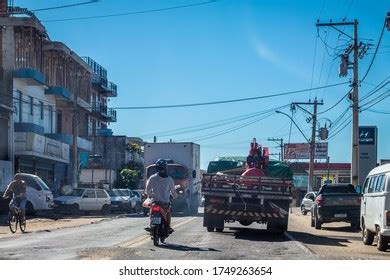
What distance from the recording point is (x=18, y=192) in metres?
18.9

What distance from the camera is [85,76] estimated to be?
11.1 meters

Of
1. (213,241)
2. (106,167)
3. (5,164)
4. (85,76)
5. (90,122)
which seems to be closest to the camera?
(85,76)

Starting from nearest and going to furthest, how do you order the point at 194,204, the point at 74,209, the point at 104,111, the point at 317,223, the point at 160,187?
the point at 104,111, the point at 160,187, the point at 317,223, the point at 74,209, the point at 194,204

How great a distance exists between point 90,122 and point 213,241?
3.55m

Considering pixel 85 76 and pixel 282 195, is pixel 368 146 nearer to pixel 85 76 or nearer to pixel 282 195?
pixel 282 195

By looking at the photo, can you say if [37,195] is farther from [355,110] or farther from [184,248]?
[184,248]

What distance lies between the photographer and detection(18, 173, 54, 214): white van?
22422 millimetres

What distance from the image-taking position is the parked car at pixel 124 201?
32031 mm

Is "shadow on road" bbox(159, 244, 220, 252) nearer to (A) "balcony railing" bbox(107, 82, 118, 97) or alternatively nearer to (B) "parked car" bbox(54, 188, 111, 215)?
(A) "balcony railing" bbox(107, 82, 118, 97)

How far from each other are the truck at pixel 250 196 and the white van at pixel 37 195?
8271 mm

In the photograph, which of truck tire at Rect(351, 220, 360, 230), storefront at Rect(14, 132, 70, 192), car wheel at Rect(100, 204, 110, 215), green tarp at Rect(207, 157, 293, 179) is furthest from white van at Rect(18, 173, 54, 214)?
truck tire at Rect(351, 220, 360, 230)

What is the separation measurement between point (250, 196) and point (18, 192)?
7.13 meters

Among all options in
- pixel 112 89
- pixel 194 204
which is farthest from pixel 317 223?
pixel 112 89
